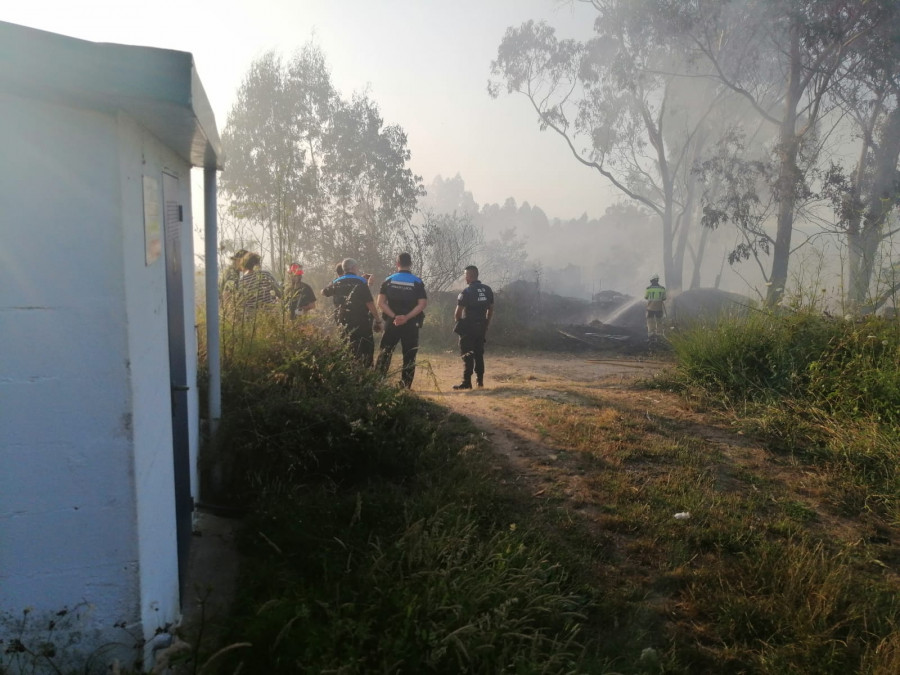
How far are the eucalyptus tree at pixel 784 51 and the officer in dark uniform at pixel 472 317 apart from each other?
8.99m

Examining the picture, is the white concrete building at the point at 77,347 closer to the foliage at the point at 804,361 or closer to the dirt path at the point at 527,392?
the dirt path at the point at 527,392

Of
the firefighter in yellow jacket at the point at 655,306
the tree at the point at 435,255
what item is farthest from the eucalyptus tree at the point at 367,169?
the firefighter in yellow jacket at the point at 655,306

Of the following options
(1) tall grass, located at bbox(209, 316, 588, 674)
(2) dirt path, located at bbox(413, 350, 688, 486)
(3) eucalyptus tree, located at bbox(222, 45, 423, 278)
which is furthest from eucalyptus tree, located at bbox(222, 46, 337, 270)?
(1) tall grass, located at bbox(209, 316, 588, 674)

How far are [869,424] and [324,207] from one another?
23038 mm

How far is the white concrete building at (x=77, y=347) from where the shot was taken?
1897 mm

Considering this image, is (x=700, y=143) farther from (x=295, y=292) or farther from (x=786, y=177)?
(x=295, y=292)

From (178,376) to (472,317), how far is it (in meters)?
5.71

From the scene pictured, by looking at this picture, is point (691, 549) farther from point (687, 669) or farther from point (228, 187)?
point (228, 187)

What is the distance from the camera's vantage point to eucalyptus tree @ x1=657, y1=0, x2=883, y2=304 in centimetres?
1591

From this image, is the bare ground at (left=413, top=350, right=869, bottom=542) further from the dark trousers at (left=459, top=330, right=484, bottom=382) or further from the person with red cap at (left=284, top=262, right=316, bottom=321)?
the person with red cap at (left=284, top=262, right=316, bottom=321)

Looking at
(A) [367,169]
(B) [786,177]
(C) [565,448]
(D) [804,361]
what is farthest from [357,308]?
(A) [367,169]

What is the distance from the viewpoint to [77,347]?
2.00 meters

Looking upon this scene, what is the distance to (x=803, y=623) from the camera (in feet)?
9.79

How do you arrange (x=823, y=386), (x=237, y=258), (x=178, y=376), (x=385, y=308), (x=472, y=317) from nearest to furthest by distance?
(x=178, y=376)
(x=237, y=258)
(x=823, y=386)
(x=385, y=308)
(x=472, y=317)
